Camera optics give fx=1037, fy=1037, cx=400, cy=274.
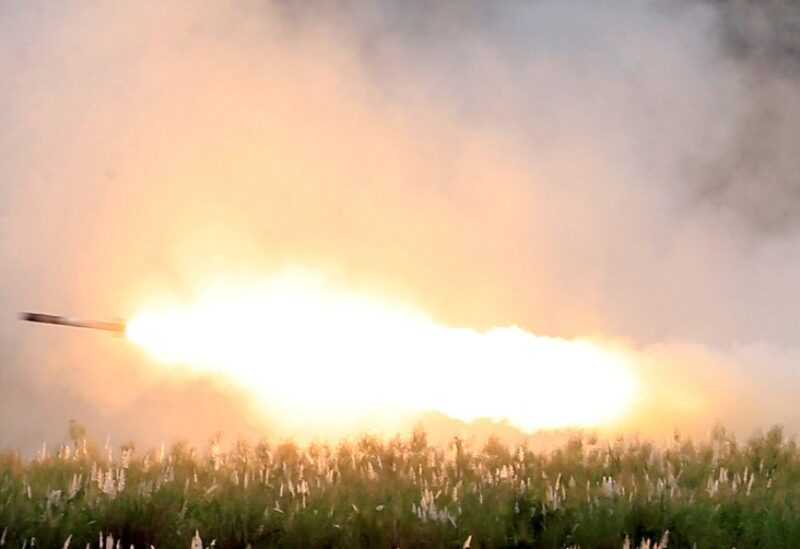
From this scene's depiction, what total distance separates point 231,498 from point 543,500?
8.20 feet

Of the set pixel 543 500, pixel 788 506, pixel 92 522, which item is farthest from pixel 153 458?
pixel 788 506

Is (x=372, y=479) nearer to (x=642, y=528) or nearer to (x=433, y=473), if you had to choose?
(x=433, y=473)

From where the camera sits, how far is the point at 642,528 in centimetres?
784

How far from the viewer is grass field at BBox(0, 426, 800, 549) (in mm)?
7340

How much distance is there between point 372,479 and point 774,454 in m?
5.33

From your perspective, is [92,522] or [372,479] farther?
[372,479]

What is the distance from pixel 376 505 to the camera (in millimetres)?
8164

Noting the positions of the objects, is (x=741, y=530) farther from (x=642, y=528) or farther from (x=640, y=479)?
(x=640, y=479)

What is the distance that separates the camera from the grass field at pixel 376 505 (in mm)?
7340

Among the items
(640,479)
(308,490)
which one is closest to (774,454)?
(640,479)

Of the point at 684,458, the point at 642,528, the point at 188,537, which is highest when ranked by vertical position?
the point at 684,458

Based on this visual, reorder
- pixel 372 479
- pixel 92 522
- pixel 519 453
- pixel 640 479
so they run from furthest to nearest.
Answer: pixel 519 453 < pixel 640 479 < pixel 372 479 < pixel 92 522

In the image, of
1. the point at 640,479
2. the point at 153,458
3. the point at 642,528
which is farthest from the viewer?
the point at 153,458

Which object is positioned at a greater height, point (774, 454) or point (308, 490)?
point (774, 454)
